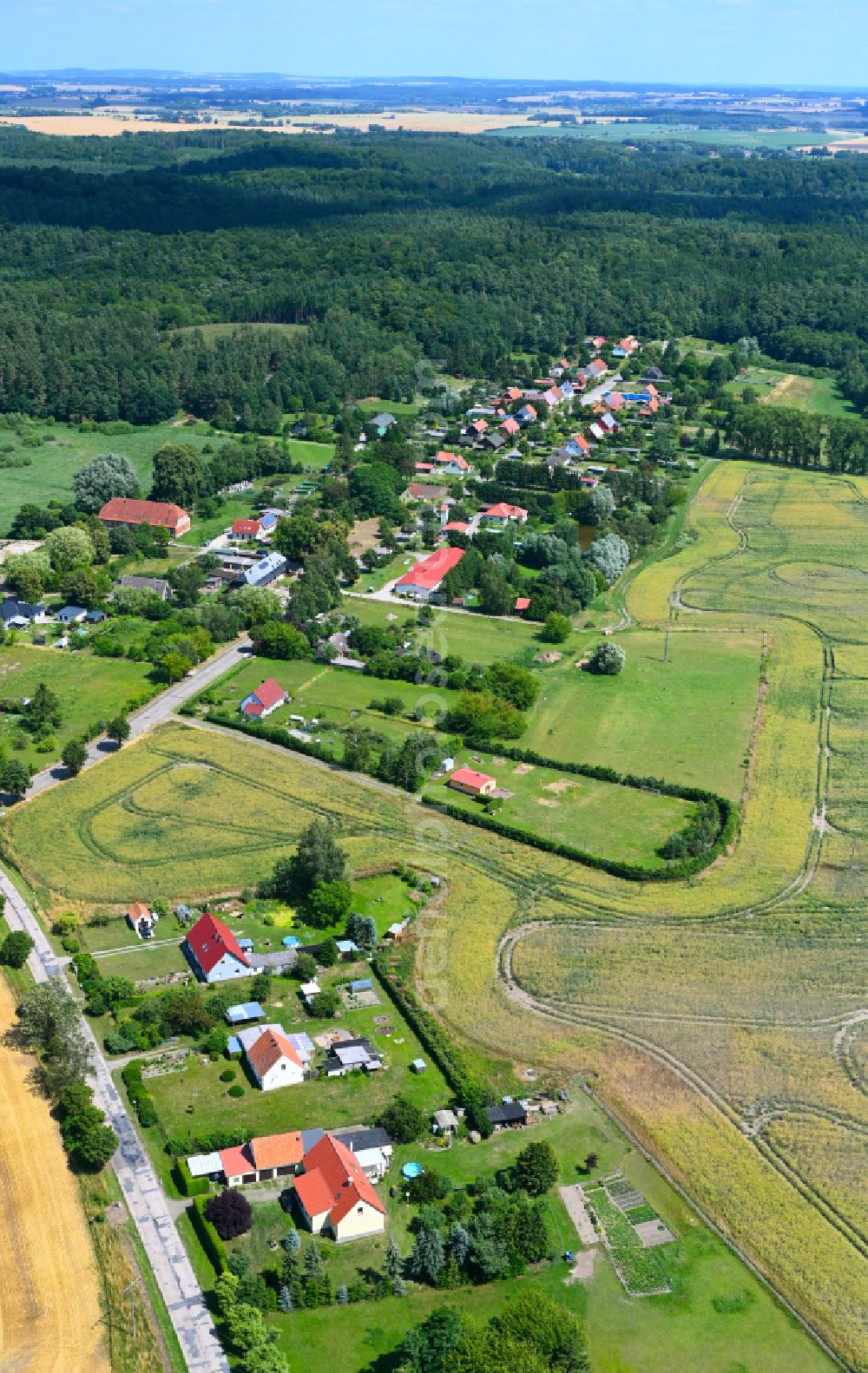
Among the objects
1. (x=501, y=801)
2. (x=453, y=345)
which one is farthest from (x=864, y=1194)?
(x=453, y=345)

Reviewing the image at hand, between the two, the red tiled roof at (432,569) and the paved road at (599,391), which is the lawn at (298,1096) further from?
the paved road at (599,391)

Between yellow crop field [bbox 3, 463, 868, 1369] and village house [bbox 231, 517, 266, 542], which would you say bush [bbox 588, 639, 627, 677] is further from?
village house [bbox 231, 517, 266, 542]

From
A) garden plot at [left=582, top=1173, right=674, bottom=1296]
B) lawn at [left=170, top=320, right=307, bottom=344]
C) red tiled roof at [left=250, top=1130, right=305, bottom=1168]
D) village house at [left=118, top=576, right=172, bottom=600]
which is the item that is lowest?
garden plot at [left=582, top=1173, right=674, bottom=1296]

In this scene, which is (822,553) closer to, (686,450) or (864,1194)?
(686,450)

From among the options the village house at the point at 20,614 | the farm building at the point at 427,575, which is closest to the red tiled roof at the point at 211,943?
the village house at the point at 20,614

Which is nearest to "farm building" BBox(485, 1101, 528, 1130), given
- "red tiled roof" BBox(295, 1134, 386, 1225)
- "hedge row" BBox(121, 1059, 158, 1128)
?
"red tiled roof" BBox(295, 1134, 386, 1225)

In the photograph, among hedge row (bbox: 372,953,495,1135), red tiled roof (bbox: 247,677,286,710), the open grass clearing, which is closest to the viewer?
hedge row (bbox: 372,953,495,1135)
